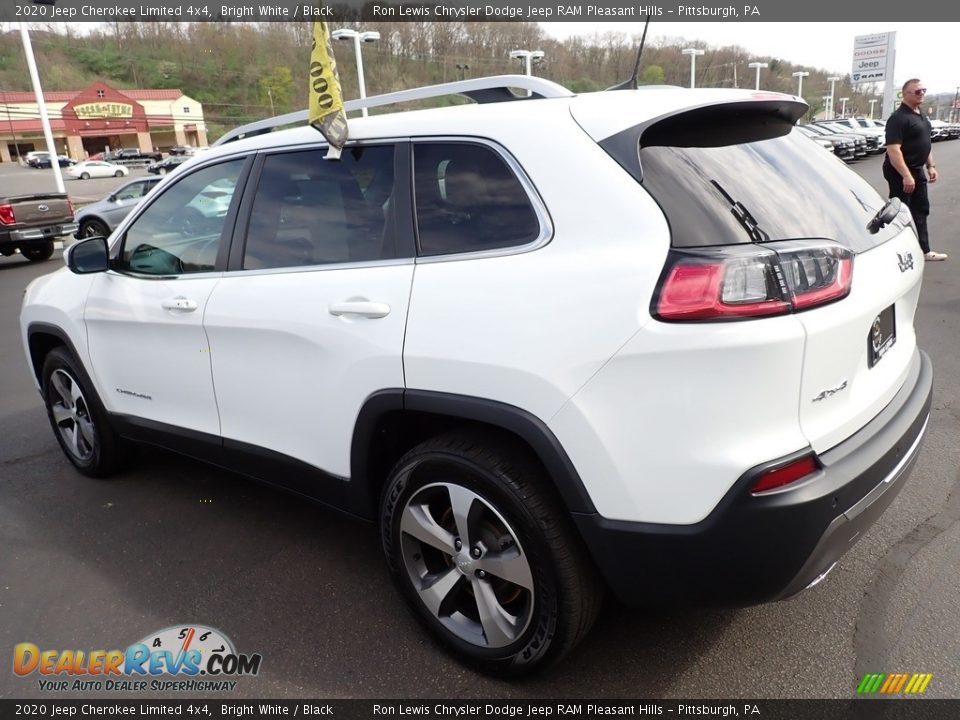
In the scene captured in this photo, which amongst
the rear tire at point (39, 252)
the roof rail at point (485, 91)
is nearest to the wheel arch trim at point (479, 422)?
the roof rail at point (485, 91)

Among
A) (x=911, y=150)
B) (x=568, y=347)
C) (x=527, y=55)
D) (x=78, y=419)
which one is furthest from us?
(x=527, y=55)

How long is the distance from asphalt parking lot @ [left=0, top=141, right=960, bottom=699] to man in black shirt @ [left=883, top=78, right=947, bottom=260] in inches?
180

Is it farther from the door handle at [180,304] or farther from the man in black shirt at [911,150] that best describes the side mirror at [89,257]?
the man in black shirt at [911,150]

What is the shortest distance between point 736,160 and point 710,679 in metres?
1.63

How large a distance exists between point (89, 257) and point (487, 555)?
2.52m

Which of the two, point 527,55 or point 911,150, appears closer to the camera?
point 911,150

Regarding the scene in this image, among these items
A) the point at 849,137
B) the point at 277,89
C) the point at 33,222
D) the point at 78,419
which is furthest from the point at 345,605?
the point at 277,89

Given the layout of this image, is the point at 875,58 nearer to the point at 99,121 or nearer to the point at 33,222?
the point at 33,222

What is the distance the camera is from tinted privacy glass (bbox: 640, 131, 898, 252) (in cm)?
193

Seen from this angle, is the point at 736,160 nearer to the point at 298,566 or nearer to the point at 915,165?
the point at 298,566

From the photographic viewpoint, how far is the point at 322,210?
2.76 metres

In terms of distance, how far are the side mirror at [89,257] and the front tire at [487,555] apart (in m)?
2.03

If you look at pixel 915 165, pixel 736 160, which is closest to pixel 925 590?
pixel 736 160

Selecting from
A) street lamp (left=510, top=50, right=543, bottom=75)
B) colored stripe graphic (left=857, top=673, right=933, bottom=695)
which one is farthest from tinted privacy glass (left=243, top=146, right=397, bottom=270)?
street lamp (left=510, top=50, right=543, bottom=75)
